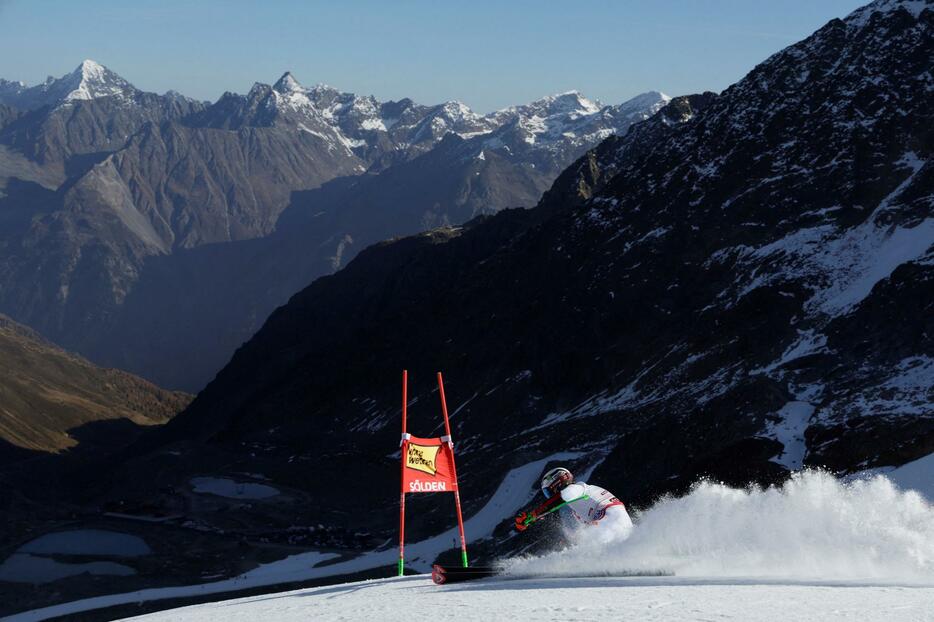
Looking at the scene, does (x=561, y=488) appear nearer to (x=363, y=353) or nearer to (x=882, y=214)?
(x=882, y=214)

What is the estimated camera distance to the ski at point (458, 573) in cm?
2867

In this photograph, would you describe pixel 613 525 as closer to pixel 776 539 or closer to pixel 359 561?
pixel 776 539

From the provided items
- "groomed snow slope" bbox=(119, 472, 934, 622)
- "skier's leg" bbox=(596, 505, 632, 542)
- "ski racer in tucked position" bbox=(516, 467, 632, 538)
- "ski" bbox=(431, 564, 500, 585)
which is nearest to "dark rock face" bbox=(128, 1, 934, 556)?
"groomed snow slope" bbox=(119, 472, 934, 622)

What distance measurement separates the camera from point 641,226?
483 ft

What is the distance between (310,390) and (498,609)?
160 metres

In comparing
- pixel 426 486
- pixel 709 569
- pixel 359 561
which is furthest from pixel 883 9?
pixel 709 569

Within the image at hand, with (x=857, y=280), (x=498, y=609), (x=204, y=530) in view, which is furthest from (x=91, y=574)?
(x=857, y=280)

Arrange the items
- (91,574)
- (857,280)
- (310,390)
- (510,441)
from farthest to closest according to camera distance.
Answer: (310,390), (510,441), (857,280), (91,574)

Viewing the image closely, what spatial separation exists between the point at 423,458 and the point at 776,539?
1015cm

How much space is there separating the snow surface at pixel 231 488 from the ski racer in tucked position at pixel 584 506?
296 ft

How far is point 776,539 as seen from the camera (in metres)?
26.7

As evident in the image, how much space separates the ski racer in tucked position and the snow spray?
0.30m

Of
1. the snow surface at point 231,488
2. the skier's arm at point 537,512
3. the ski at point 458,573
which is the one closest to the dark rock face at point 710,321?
the snow surface at point 231,488

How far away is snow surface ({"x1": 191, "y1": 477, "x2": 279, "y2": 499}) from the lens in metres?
114
